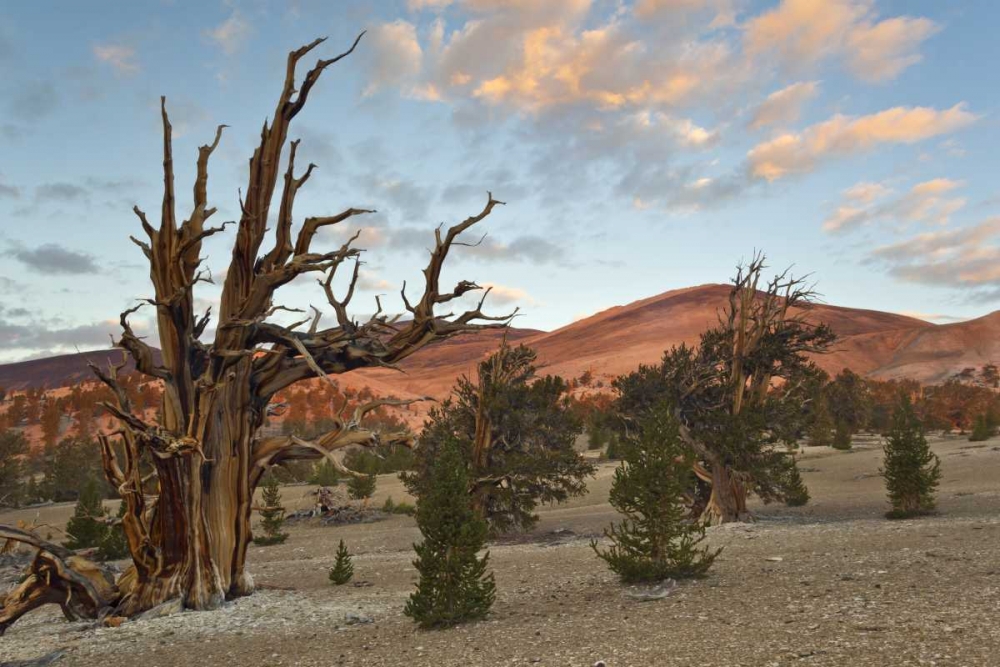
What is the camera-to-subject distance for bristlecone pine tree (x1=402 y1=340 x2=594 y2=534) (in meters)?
20.1

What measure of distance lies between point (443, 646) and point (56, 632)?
24.8ft

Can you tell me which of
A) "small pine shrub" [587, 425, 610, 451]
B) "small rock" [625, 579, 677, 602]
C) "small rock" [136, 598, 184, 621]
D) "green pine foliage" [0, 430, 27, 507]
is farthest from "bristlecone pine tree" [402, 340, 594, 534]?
"small pine shrub" [587, 425, 610, 451]

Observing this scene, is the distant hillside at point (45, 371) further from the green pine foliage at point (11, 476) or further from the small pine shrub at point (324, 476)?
the small pine shrub at point (324, 476)

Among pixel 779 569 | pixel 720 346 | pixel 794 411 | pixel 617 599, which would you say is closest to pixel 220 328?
pixel 617 599

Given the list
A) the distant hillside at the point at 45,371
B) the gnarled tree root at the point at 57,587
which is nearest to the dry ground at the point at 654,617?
the gnarled tree root at the point at 57,587

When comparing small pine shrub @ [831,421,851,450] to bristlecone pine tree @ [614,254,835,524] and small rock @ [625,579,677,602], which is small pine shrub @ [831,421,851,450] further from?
small rock @ [625,579,677,602]

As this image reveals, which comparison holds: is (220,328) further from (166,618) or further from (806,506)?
(806,506)

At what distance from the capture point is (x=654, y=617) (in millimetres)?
8258

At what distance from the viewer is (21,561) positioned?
62.4ft

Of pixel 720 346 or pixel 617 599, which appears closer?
pixel 617 599

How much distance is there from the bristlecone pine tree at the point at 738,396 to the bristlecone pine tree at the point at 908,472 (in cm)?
282

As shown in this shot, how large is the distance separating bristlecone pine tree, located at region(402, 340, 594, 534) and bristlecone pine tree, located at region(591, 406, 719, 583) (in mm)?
9871

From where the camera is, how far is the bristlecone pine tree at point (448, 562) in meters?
8.73

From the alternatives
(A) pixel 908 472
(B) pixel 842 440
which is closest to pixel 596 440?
(B) pixel 842 440
